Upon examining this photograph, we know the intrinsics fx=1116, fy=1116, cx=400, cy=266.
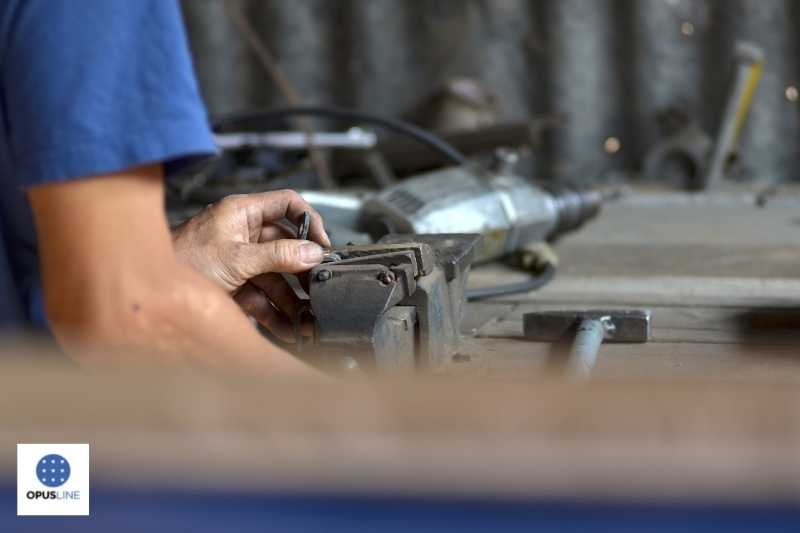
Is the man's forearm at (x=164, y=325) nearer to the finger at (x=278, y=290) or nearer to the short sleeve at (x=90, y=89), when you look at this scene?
the short sleeve at (x=90, y=89)

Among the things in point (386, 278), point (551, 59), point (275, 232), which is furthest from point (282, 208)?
point (551, 59)

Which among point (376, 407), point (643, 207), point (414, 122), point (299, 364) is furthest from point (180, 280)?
point (414, 122)

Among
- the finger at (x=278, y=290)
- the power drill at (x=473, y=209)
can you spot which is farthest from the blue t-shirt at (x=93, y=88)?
the power drill at (x=473, y=209)

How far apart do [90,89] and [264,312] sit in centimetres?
58

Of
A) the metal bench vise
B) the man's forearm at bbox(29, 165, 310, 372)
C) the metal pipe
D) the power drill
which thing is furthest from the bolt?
the metal pipe

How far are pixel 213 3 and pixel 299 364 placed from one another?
4467 millimetres

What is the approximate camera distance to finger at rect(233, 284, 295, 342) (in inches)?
52.5

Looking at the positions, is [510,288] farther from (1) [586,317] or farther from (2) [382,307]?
(2) [382,307]

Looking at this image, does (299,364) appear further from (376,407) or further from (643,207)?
(643,207)

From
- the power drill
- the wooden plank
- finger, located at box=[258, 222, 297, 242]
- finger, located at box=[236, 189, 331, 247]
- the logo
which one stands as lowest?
the logo

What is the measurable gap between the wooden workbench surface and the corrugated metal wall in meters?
1.83

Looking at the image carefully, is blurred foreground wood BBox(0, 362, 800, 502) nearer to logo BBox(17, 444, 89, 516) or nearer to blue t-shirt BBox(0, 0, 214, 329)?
logo BBox(17, 444, 89, 516)

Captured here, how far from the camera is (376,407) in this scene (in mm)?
539

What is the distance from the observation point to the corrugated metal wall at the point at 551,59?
4.70 metres
